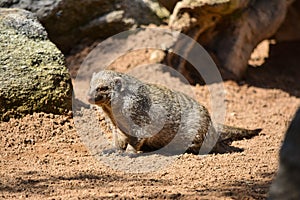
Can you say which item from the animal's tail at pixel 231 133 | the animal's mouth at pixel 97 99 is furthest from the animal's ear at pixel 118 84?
the animal's tail at pixel 231 133

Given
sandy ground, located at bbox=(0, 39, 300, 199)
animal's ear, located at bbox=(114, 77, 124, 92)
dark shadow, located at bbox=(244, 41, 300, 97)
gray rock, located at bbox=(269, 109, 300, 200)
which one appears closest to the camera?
gray rock, located at bbox=(269, 109, 300, 200)

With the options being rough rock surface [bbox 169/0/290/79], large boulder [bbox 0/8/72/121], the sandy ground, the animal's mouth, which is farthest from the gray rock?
rough rock surface [bbox 169/0/290/79]

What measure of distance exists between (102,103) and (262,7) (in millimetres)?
4395

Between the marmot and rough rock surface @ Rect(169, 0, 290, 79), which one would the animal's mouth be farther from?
rough rock surface @ Rect(169, 0, 290, 79)

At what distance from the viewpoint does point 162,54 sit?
28.5 feet

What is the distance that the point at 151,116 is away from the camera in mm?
5957

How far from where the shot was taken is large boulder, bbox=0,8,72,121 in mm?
6328

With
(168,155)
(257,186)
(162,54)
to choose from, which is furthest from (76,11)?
(257,186)

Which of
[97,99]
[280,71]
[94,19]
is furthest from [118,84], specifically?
[280,71]

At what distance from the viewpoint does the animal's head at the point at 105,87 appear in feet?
19.0

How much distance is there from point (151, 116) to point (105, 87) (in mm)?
544

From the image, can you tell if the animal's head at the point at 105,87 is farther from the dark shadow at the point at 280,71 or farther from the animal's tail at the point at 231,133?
the dark shadow at the point at 280,71

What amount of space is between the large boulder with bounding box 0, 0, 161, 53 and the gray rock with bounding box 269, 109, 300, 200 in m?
6.13

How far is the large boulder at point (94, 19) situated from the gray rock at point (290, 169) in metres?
6.13
